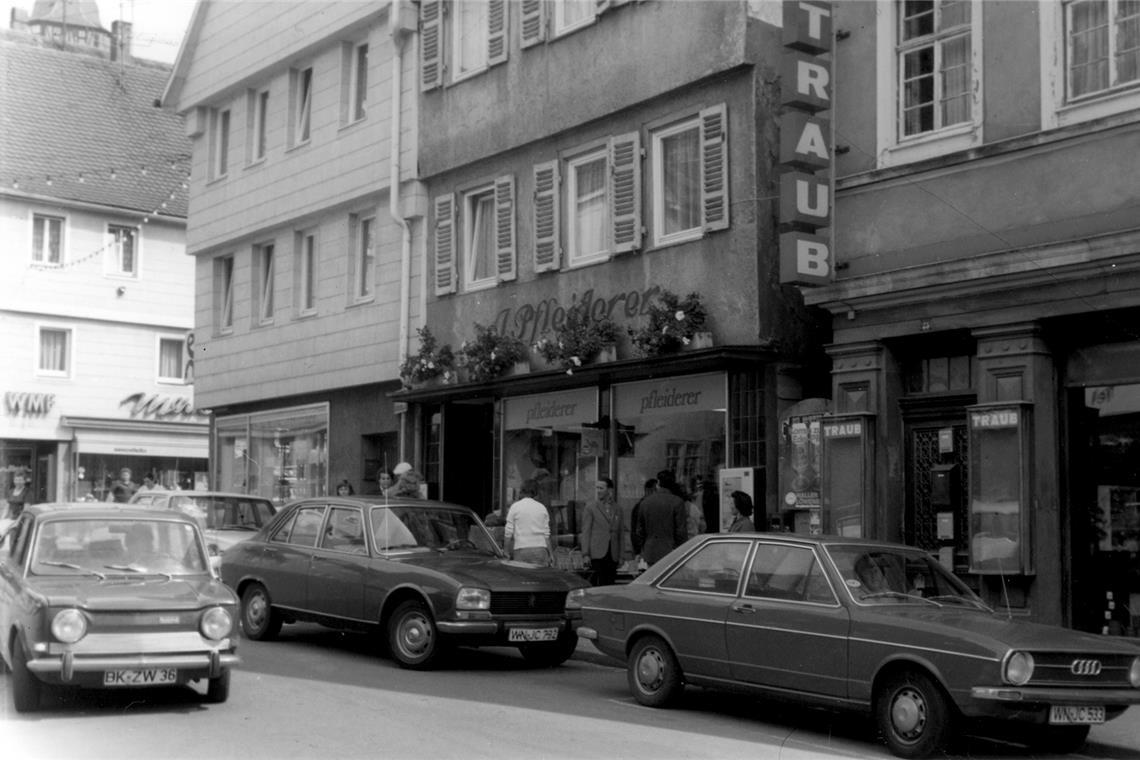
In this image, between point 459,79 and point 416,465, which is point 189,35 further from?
point 416,465

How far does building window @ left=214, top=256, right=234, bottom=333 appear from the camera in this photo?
97.6ft

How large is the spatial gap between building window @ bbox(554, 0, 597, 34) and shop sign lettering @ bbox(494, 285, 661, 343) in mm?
3903

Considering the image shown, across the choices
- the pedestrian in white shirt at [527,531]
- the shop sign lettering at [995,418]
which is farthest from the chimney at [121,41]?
the shop sign lettering at [995,418]

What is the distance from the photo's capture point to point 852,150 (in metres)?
16.5

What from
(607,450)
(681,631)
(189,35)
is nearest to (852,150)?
(607,450)

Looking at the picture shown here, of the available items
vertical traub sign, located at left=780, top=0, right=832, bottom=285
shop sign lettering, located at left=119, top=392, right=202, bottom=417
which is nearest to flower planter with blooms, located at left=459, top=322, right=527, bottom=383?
vertical traub sign, located at left=780, top=0, right=832, bottom=285

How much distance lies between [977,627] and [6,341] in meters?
34.6

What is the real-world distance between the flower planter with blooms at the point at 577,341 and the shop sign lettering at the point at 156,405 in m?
23.7

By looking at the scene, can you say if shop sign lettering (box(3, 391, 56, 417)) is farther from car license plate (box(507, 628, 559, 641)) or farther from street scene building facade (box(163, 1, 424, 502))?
car license plate (box(507, 628, 559, 641))

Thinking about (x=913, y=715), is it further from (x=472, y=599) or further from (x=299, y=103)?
(x=299, y=103)

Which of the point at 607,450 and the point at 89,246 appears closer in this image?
the point at 607,450

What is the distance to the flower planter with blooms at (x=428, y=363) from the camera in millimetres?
22609

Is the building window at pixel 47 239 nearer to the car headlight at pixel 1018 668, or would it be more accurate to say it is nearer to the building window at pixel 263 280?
the building window at pixel 263 280

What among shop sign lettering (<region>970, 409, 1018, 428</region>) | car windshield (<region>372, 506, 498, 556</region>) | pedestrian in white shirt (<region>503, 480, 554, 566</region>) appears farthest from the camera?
pedestrian in white shirt (<region>503, 480, 554, 566</region>)
